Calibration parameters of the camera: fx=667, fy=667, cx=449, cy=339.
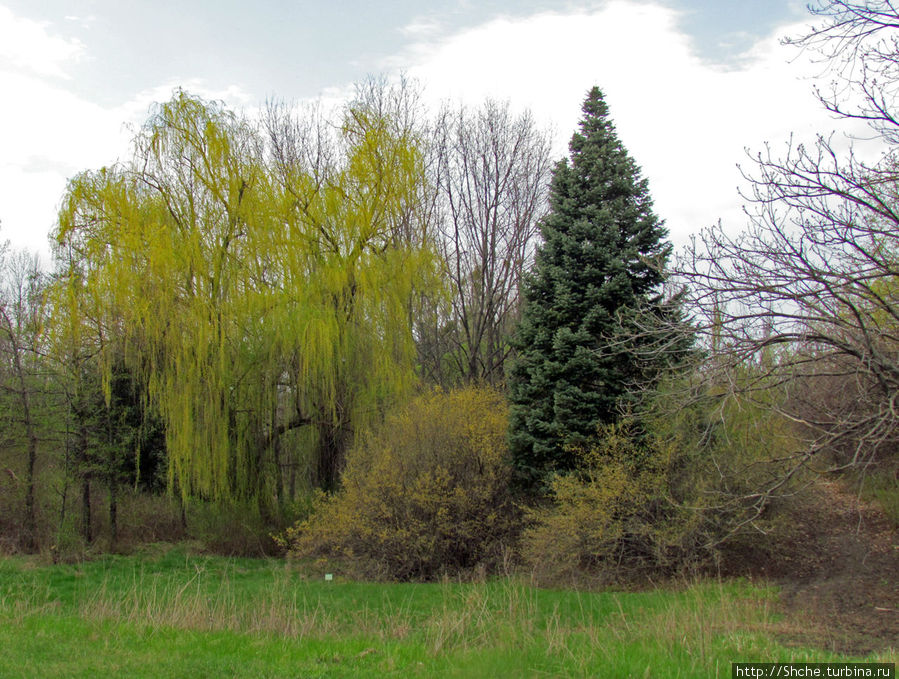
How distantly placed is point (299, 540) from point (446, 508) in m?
3.57

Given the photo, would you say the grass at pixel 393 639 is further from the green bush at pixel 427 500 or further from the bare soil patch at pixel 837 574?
the green bush at pixel 427 500

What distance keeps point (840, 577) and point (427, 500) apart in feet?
24.1

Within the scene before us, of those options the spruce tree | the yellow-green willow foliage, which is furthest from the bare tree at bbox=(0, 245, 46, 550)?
the spruce tree

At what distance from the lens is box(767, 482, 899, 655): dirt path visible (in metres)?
7.57

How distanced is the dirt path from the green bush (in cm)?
556

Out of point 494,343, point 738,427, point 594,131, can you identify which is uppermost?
point 594,131

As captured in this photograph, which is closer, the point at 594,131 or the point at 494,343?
the point at 594,131

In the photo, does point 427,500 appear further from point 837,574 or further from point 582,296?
point 837,574

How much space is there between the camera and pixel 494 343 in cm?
2622

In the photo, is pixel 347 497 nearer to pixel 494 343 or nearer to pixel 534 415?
pixel 534 415

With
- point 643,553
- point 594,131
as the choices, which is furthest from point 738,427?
point 594,131

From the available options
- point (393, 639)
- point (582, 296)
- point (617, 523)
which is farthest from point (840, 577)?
point (393, 639)

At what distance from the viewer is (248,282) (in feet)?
54.5

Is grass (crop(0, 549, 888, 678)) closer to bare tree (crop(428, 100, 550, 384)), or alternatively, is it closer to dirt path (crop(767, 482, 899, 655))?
dirt path (crop(767, 482, 899, 655))
